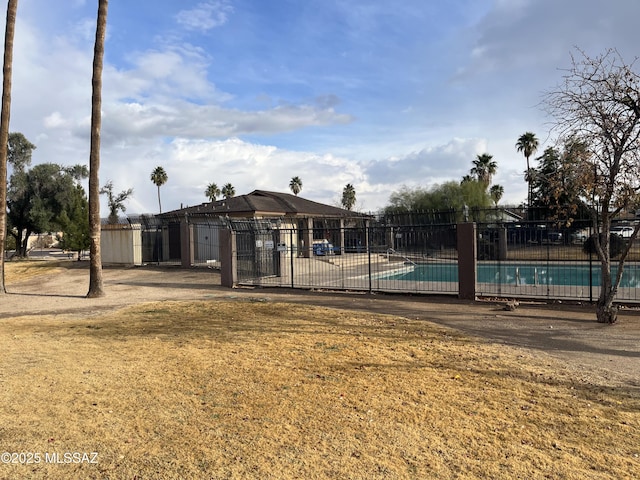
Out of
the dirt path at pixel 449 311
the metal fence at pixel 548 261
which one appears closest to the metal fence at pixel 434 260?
the metal fence at pixel 548 261

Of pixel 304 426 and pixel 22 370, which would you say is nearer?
pixel 304 426

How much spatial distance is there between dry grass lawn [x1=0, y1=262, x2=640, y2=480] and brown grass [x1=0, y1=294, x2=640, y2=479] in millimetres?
20

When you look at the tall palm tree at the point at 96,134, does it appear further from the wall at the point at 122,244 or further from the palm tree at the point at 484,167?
the palm tree at the point at 484,167

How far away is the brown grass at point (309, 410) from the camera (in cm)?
395

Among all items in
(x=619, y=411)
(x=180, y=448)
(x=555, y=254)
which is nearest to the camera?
(x=180, y=448)

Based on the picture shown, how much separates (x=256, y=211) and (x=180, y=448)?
26364mm

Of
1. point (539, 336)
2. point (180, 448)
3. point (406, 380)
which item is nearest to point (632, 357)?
point (539, 336)

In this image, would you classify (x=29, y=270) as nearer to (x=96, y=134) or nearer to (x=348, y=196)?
(x=96, y=134)

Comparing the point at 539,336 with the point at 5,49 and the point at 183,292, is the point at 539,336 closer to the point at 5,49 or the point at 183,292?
the point at 183,292

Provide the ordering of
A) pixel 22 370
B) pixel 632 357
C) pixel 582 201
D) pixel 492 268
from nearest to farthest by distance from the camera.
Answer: pixel 22 370, pixel 632 357, pixel 582 201, pixel 492 268

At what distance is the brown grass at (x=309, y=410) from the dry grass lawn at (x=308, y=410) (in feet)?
0.06

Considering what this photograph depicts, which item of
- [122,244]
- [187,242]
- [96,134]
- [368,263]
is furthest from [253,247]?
[122,244]

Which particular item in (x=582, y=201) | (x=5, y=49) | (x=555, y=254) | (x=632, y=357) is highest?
(x=5, y=49)

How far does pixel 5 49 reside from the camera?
53.2ft
